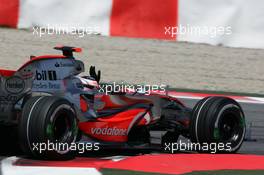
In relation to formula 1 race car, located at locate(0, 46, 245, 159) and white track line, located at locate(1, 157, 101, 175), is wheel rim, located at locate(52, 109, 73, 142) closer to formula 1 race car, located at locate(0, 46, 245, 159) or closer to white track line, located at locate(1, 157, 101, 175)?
formula 1 race car, located at locate(0, 46, 245, 159)

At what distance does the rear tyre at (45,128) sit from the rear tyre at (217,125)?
51.2 inches

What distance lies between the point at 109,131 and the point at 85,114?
0.86ft

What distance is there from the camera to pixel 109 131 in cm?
705

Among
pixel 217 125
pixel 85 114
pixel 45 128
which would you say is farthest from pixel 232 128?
pixel 45 128

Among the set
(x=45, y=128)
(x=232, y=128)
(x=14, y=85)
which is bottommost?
(x=232, y=128)

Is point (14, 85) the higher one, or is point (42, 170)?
point (14, 85)

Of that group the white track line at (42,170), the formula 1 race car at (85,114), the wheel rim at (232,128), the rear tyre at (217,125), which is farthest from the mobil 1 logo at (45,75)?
the wheel rim at (232,128)

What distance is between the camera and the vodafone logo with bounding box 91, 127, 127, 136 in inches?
275

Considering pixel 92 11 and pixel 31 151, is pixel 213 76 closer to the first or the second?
pixel 92 11

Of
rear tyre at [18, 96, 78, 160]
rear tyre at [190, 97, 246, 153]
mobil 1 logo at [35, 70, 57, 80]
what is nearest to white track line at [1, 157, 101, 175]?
rear tyre at [18, 96, 78, 160]

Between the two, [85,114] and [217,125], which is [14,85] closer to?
[85,114]

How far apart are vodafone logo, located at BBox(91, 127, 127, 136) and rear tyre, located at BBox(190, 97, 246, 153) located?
2.12ft

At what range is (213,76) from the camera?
1210 cm

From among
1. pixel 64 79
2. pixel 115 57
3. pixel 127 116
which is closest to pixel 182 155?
pixel 127 116
